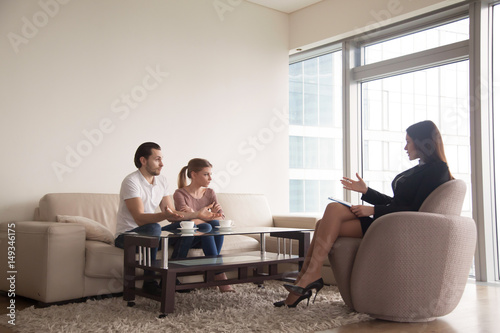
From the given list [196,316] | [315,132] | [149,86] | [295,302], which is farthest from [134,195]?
[315,132]

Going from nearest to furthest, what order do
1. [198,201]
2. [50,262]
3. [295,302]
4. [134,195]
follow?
[295,302], [50,262], [134,195], [198,201]

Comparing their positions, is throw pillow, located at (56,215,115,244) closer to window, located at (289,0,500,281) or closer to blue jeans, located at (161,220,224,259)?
blue jeans, located at (161,220,224,259)

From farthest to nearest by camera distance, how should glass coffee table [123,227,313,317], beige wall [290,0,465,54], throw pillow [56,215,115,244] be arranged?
beige wall [290,0,465,54] → throw pillow [56,215,115,244] → glass coffee table [123,227,313,317]

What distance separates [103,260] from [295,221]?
6.24ft

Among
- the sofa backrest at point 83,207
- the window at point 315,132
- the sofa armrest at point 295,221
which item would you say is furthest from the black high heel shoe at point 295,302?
the window at point 315,132

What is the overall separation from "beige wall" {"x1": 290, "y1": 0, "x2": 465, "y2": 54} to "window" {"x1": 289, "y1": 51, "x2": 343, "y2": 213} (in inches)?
12.6

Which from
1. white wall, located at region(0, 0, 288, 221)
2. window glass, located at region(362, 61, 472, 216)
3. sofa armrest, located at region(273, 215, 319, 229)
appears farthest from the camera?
window glass, located at region(362, 61, 472, 216)

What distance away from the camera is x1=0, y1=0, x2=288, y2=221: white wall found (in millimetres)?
4090

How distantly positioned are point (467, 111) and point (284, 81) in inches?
82.1

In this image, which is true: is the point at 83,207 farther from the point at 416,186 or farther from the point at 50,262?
the point at 416,186

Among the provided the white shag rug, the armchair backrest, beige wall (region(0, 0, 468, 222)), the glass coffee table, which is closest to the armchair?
the armchair backrest

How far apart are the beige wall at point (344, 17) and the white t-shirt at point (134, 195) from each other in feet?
9.04

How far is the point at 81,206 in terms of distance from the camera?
3941mm

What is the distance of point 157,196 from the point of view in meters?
3.63
